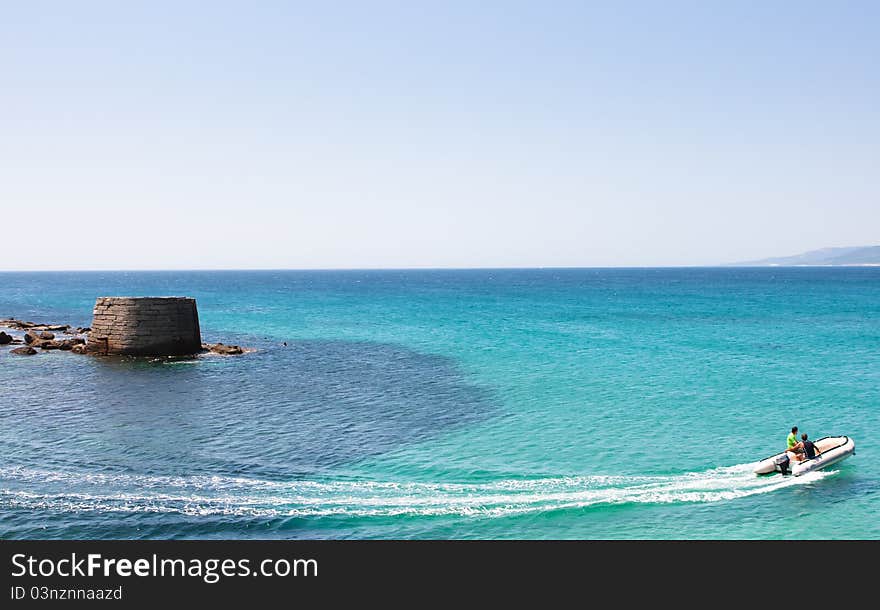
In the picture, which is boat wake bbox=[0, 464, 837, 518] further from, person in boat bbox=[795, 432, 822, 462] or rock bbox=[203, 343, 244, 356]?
rock bbox=[203, 343, 244, 356]

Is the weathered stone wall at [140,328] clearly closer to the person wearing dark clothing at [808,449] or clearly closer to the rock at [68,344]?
the rock at [68,344]

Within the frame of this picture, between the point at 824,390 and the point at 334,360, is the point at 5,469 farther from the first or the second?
the point at 824,390

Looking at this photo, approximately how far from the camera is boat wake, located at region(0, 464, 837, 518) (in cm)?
1861

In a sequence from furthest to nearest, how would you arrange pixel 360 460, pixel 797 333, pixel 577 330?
pixel 577 330 < pixel 797 333 < pixel 360 460

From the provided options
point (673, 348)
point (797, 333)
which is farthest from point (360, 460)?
point (797, 333)

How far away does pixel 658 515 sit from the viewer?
18.3 meters

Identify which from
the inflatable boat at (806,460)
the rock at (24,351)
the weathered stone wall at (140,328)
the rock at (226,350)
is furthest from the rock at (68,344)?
the inflatable boat at (806,460)

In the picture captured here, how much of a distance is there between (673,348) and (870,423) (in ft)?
79.8

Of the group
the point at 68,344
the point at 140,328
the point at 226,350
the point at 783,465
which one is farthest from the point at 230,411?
the point at 68,344

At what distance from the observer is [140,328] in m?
47.1

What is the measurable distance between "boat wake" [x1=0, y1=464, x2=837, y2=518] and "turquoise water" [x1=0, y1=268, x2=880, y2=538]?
9 cm

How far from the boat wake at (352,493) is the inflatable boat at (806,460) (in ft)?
0.83
